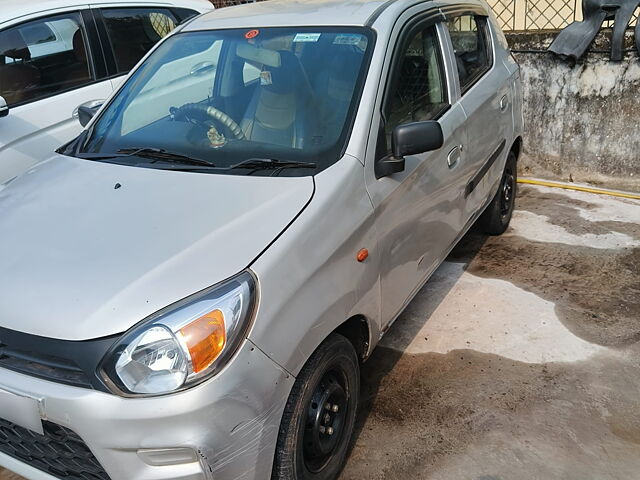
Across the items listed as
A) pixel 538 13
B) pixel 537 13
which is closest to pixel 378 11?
pixel 538 13

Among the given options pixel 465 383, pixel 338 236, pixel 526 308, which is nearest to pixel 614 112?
pixel 526 308

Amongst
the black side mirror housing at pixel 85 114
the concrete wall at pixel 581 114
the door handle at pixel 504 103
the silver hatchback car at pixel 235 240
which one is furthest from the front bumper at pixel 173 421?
the concrete wall at pixel 581 114

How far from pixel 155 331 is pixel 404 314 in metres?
2.20

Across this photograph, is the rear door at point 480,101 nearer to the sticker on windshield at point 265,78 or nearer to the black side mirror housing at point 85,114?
the sticker on windshield at point 265,78

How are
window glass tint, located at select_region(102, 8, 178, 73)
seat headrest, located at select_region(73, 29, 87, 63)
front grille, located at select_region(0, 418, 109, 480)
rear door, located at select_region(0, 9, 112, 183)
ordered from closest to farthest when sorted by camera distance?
front grille, located at select_region(0, 418, 109, 480) → rear door, located at select_region(0, 9, 112, 183) → seat headrest, located at select_region(73, 29, 87, 63) → window glass tint, located at select_region(102, 8, 178, 73)

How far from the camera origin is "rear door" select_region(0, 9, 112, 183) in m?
4.00

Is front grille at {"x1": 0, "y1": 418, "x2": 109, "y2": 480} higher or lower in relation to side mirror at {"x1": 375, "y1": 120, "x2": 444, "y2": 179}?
lower

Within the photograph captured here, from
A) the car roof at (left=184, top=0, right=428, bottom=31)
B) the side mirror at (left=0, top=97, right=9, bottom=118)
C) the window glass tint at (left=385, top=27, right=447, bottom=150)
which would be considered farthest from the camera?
the side mirror at (left=0, top=97, right=9, bottom=118)

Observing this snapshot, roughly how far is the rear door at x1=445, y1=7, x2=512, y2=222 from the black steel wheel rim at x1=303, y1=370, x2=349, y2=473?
5.17 feet

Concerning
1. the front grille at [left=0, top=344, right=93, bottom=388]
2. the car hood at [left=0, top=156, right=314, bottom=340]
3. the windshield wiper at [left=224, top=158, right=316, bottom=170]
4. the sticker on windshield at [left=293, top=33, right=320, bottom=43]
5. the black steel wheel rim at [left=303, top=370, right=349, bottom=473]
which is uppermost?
the sticker on windshield at [left=293, top=33, right=320, bottom=43]

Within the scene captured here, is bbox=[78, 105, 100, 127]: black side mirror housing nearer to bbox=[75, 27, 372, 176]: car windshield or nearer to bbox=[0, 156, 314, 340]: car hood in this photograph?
bbox=[75, 27, 372, 176]: car windshield

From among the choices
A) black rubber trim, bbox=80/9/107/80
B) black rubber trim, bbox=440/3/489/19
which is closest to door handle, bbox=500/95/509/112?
black rubber trim, bbox=440/3/489/19

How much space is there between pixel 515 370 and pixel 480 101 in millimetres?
1588

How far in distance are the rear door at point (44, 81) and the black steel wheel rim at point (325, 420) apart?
2550 millimetres
